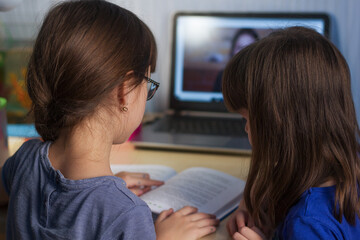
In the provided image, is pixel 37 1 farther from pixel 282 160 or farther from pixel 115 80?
pixel 282 160

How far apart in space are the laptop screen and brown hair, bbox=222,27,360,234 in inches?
25.5

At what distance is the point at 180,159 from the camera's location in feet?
3.35

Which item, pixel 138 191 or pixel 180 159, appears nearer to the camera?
pixel 138 191

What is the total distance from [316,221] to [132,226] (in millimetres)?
251

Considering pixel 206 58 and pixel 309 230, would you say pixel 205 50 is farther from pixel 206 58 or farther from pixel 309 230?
pixel 309 230

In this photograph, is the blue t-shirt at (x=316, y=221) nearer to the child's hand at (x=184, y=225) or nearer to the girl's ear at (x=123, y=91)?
the child's hand at (x=184, y=225)

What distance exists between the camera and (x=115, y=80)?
1.86 ft

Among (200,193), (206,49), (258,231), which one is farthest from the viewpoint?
(206,49)

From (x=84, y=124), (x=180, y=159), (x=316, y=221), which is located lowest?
(x=180, y=159)

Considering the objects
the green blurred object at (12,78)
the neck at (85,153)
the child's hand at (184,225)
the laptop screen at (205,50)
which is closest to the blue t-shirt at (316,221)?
the child's hand at (184,225)

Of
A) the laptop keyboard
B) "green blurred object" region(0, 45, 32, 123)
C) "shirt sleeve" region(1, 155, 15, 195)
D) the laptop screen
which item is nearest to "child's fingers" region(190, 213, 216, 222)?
"shirt sleeve" region(1, 155, 15, 195)

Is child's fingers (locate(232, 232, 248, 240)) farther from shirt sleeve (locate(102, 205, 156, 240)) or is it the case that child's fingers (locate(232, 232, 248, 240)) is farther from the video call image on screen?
the video call image on screen

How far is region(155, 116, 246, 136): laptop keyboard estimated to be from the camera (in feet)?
3.80

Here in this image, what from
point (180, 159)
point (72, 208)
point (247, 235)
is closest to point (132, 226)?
point (72, 208)
